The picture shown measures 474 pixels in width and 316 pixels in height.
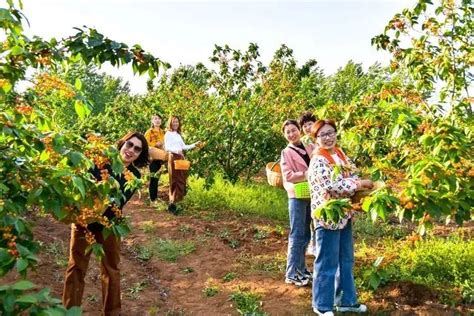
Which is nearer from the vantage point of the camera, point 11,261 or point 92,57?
point 11,261

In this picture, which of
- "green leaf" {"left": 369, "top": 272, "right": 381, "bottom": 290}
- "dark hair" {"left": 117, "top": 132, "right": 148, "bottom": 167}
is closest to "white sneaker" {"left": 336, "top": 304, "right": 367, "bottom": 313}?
"green leaf" {"left": 369, "top": 272, "right": 381, "bottom": 290}

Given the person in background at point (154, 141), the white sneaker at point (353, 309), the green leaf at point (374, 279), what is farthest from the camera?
the person in background at point (154, 141)

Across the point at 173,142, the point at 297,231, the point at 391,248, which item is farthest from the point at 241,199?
the point at 297,231

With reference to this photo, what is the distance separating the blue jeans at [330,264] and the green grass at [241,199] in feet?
10.7

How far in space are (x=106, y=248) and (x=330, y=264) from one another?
1751 mm

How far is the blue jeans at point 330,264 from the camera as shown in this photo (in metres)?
4.11

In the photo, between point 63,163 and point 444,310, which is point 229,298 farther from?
point 63,163

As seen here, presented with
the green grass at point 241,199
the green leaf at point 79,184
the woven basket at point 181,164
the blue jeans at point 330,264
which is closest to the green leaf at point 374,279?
the blue jeans at point 330,264

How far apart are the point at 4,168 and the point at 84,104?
1.64 feet

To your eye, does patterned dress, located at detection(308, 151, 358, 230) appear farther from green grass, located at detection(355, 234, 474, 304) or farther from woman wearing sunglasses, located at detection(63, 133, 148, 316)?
woman wearing sunglasses, located at detection(63, 133, 148, 316)

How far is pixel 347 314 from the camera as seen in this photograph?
173 inches

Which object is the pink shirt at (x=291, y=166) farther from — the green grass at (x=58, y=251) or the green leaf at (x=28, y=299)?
the green leaf at (x=28, y=299)

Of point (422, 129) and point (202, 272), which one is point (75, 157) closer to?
point (422, 129)

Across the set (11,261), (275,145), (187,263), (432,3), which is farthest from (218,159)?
(11,261)
